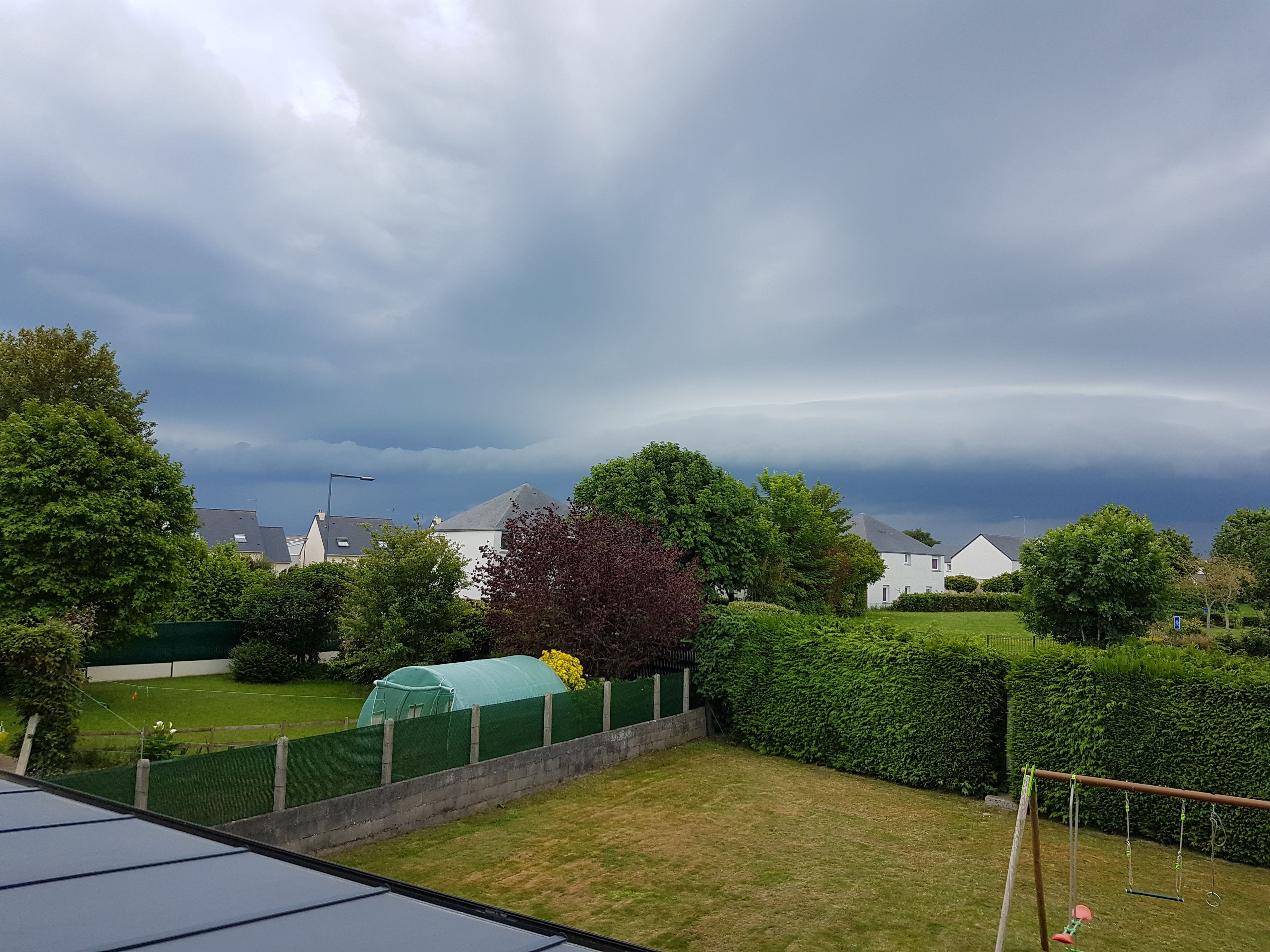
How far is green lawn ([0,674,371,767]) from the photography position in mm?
18047

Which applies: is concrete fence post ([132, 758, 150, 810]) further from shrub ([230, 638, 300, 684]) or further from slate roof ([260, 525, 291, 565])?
slate roof ([260, 525, 291, 565])

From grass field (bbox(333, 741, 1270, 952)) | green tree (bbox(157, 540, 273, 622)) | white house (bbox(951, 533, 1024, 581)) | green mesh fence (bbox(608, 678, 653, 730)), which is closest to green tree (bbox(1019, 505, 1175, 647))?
grass field (bbox(333, 741, 1270, 952))

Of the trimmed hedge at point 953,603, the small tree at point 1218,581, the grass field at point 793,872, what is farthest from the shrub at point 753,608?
the trimmed hedge at point 953,603

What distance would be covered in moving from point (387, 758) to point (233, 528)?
6270 cm

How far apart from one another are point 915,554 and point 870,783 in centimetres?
5806

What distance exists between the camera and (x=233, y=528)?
6675 centimetres

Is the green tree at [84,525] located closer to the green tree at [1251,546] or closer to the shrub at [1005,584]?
the green tree at [1251,546]

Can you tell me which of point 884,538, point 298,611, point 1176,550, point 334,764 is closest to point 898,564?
point 884,538

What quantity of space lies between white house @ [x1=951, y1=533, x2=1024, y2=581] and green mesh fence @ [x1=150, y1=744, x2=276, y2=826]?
74437 millimetres

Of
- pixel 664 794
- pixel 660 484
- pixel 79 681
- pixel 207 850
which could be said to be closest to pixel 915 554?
pixel 660 484

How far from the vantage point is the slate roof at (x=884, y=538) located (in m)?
67.1

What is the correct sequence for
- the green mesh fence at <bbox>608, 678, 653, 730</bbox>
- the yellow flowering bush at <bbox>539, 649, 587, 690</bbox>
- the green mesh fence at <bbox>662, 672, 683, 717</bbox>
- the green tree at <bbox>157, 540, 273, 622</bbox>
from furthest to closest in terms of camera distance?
the green tree at <bbox>157, 540, 273, 622</bbox>
the green mesh fence at <bbox>662, 672, 683, 717</bbox>
the yellow flowering bush at <bbox>539, 649, 587, 690</bbox>
the green mesh fence at <bbox>608, 678, 653, 730</bbox>

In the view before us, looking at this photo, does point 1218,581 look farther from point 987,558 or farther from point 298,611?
point 298,611

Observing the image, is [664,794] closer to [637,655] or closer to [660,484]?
[637,655]
